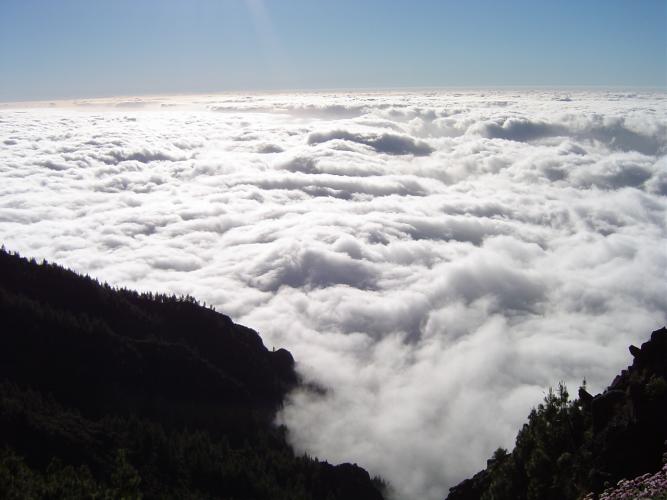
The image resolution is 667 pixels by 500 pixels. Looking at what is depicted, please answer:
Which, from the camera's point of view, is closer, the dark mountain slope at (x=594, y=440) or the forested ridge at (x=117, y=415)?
the dark mountain slope at (x=594, y=440)

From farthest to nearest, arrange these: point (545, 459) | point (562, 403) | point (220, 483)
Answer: point (220, 483)
point (562, 403)
point (545, 459)

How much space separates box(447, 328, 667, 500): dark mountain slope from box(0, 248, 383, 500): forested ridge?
66.6 metres

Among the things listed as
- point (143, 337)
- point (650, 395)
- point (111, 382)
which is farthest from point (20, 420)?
point (650, 395)

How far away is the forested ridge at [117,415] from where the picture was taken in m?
110

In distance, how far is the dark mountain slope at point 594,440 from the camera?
4868 cm

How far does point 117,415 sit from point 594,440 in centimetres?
12611

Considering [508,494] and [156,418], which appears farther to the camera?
[156,418]

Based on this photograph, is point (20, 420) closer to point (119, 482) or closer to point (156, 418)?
point (119, 482)

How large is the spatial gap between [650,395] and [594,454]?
8.44 m

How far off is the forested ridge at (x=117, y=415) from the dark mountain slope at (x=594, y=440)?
218 feet

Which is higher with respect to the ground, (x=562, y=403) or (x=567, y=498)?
(x=562, y=403)

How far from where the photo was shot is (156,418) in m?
158

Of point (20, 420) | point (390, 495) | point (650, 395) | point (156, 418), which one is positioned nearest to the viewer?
point (650, 395)

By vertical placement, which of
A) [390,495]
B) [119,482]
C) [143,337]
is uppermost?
[143,337]
